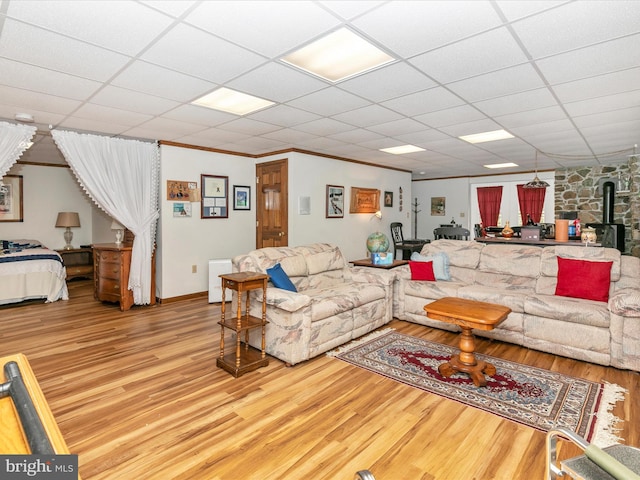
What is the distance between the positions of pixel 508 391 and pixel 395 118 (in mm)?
2918

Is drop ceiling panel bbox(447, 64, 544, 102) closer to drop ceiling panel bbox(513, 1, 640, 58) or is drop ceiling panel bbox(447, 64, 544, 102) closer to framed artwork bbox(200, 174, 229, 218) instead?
drop ceiling panel bbox(513, 1, 640, 58)

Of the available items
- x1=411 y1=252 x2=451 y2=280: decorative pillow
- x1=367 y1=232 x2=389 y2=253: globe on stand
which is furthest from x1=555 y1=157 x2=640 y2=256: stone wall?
x1=367 y1=232 x2=389 y2=253: globe on stand

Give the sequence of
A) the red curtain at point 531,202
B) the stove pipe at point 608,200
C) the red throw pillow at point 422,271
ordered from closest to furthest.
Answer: the red throw pillow at point 422,271 < the stove pipe at point 608,200 < the red curtain at point 531,202

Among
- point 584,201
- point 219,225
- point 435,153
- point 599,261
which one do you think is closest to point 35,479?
point 599,261

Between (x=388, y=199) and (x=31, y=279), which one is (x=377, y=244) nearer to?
(x=388, y=199)

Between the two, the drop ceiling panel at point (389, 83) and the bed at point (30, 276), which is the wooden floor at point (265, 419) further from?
the drop ceiling panel at point (389, 83)

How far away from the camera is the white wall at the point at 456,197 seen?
924cm

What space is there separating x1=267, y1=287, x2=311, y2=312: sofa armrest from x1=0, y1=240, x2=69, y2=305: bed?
4262 mm

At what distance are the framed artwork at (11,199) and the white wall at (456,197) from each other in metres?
9.84

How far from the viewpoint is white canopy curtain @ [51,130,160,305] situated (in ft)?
15.6

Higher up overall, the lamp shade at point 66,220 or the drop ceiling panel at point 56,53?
the drop ceiling panel at point 56,53

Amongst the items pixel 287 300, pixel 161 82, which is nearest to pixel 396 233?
pixel 287 300

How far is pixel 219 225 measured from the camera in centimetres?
604

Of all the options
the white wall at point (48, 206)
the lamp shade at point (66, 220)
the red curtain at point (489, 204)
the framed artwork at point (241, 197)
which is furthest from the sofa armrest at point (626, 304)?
the white wall at point (48, 206)
